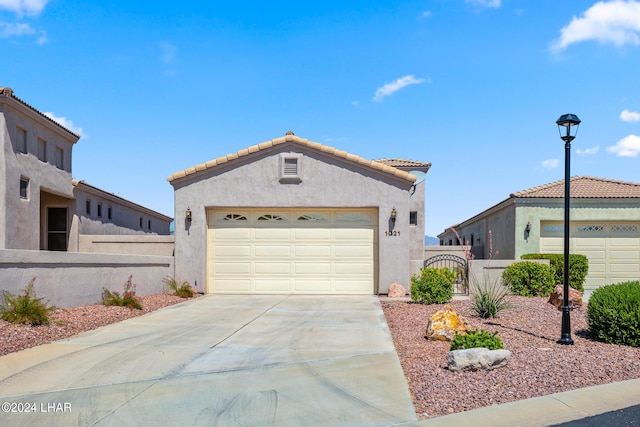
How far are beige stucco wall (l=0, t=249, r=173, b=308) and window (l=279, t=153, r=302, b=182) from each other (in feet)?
15.1

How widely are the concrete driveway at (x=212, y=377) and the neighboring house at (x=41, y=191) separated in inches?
412

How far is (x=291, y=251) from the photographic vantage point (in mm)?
16328

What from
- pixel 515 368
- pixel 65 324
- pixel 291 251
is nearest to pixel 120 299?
pixel 65 324

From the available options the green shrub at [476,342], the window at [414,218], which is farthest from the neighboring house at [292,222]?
the window at [414,218]

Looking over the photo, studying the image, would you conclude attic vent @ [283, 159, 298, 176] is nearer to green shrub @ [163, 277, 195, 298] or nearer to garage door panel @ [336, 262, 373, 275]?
garage door panel @ [336, 262, 373, 275]

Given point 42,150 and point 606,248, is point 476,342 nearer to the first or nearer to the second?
point 606,248

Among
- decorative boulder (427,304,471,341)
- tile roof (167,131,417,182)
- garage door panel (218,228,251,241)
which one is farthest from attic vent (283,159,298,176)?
decorative boulder (427,304,471,341)

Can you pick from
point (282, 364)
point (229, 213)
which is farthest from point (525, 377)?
point (229, 213)

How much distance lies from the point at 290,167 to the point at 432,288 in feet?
19.1

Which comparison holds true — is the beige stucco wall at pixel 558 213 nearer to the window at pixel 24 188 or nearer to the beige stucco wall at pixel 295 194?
the beige stucco wall at pixel 295 194

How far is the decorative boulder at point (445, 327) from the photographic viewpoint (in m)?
8.61

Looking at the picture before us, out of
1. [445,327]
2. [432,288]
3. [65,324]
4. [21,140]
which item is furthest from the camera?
[21,140]

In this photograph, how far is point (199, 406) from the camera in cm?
556

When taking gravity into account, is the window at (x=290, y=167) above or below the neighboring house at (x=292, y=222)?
above
